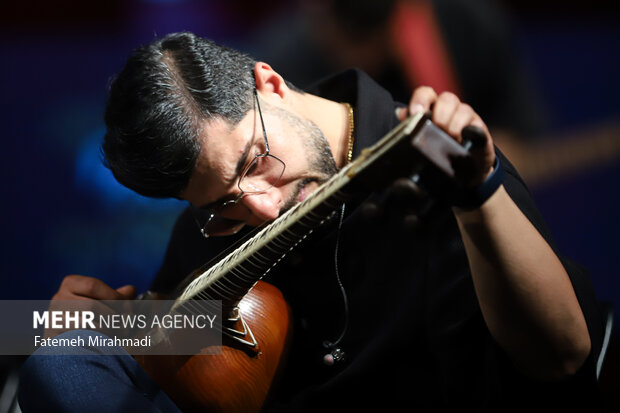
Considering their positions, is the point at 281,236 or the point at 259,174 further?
the point at 259,174

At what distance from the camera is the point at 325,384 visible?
1221mm

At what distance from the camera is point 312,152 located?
119 cm

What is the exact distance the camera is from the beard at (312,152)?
3.89ft

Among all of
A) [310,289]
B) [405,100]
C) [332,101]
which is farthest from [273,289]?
[405,100]

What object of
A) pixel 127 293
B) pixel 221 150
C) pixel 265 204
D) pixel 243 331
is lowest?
pixel 127 293

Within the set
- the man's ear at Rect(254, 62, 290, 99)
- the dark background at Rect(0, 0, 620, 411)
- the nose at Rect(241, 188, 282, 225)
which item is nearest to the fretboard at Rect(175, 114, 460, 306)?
the nose at Rect(241, 188, 282, 225)

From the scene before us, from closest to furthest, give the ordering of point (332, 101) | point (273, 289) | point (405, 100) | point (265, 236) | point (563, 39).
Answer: point (265, 236), point (273, 289), point (332, 101), point (405, 100), point (563, 39)

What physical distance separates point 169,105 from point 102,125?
156 cm

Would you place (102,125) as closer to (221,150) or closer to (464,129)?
(221,150)

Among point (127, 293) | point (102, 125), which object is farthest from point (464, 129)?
point (102, 125)

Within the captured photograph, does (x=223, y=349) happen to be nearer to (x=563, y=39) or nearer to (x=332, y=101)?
(x=332, y=101)

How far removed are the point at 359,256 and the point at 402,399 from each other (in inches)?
12.1

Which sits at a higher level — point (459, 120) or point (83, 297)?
point (459, 120)

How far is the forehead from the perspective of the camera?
1.12 meters
